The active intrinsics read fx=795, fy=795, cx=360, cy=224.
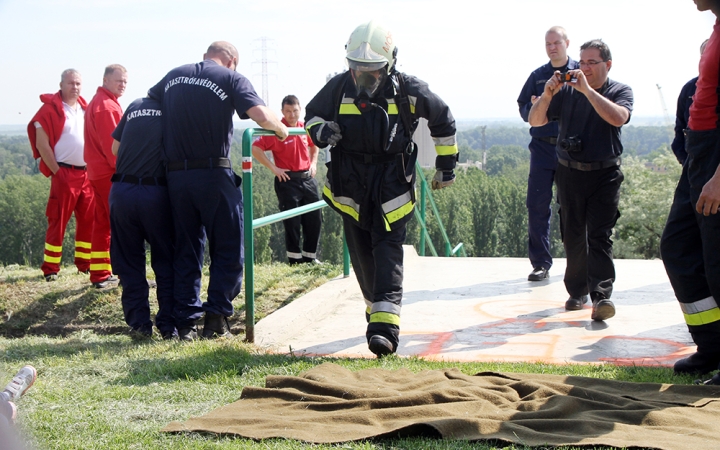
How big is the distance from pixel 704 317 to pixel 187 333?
353 cm

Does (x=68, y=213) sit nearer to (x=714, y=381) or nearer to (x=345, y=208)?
(x=345, y=208)

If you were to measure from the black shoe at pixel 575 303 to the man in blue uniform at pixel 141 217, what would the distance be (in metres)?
3.24

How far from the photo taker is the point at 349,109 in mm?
5230

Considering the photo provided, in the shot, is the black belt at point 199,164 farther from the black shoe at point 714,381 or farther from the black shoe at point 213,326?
the black shoe at point 714,381

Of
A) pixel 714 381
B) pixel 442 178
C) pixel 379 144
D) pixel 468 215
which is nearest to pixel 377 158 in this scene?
pixel 379 144

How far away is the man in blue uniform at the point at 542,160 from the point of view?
308 inches

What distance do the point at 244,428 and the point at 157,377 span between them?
1.21m

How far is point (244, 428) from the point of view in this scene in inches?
139

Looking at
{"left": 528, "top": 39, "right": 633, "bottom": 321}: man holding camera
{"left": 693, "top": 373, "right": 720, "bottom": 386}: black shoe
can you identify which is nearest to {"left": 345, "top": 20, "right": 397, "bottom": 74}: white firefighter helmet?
{"left": 528, "top": 39, "right": 633, "bottom": 321}: man holding camera

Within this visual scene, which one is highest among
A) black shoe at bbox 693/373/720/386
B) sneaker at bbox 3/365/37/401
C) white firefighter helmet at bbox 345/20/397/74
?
white firefighter helmet at bbox 345/20/397/74

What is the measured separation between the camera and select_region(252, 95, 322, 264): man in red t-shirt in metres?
10.3

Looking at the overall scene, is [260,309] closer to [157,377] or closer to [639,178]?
[157,377]

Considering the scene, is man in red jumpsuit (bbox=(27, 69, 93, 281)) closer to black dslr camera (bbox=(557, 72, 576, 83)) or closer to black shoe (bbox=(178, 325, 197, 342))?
black shoe (bbox=(178, 325, 197, 342))

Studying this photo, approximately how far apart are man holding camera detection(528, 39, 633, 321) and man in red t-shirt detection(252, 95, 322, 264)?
4.42 metres
